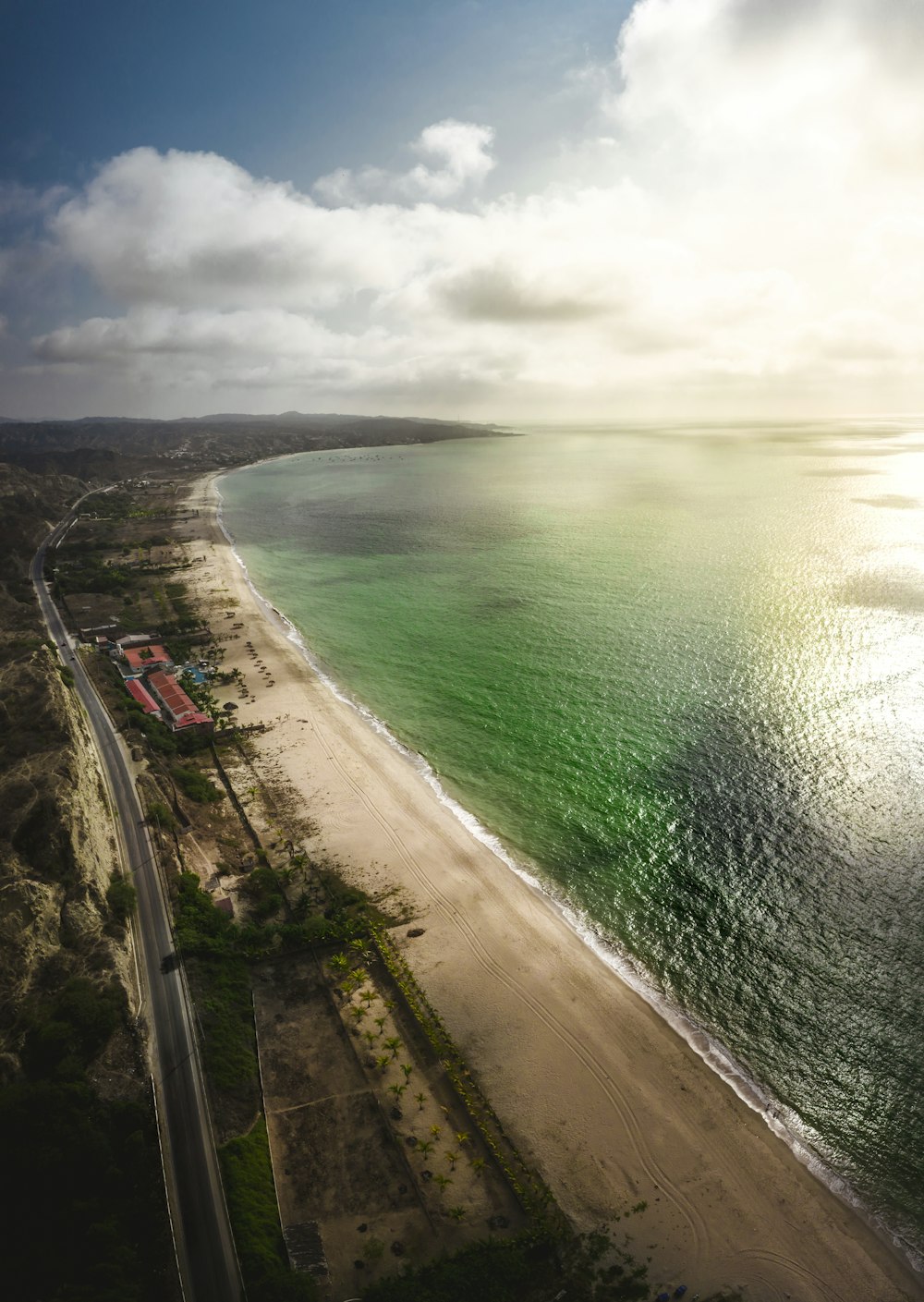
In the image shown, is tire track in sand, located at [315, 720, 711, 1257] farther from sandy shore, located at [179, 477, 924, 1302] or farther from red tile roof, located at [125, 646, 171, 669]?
red tile roof, located at [125, 646, 171, 669]

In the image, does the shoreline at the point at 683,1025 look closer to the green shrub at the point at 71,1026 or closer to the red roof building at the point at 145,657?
the green shrub at the point at 71,1026

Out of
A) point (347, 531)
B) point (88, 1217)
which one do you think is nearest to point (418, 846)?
point (88, 1217)

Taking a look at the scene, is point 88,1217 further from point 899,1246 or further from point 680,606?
point 680,606

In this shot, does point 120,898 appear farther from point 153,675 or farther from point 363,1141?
point 153,675

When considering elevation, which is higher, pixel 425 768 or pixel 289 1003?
pixel 425 768

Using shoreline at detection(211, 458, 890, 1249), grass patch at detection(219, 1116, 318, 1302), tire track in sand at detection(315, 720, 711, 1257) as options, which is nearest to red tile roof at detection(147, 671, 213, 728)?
tire track in sand at detection(315, 720, 711, 1257)

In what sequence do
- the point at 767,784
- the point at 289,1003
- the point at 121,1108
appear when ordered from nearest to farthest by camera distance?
the point at 121,1108 < the point at 289,1003 < the point at 767,784

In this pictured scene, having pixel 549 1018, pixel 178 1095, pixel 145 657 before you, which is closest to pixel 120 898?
pixel 178 1095
